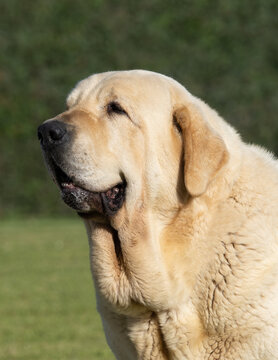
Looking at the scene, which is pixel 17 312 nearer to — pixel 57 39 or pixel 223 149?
pixel 223 149

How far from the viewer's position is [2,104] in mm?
17281

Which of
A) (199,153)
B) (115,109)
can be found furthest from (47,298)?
(199,153)

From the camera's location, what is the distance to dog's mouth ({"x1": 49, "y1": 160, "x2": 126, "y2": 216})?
3.47 meters

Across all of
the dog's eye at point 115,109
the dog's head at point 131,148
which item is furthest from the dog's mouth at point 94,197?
the dog's eye at point 115,109

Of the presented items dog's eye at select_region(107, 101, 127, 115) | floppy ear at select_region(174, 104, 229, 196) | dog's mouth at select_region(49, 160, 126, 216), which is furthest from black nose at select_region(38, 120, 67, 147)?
floppy ear at select_region(174, 104, 229, 196)

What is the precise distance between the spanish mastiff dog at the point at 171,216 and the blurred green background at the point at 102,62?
37.0 feet

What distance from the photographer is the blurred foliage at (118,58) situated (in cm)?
1717

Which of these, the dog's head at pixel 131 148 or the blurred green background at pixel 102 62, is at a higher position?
the dog's head at pixel 131 148

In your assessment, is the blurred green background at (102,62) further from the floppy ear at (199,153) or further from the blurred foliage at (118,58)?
the floppy ear at (199,153)

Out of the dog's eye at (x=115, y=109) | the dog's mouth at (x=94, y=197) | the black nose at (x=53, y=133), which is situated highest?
the dog's eye at (x=115, y=109)

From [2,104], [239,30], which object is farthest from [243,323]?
[239,30]

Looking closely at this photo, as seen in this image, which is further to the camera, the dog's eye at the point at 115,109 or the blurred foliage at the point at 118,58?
the blurred foliage at the point at 118,58

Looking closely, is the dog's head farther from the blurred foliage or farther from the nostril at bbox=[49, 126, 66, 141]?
the blurred foliage

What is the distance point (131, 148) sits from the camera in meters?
3.43
